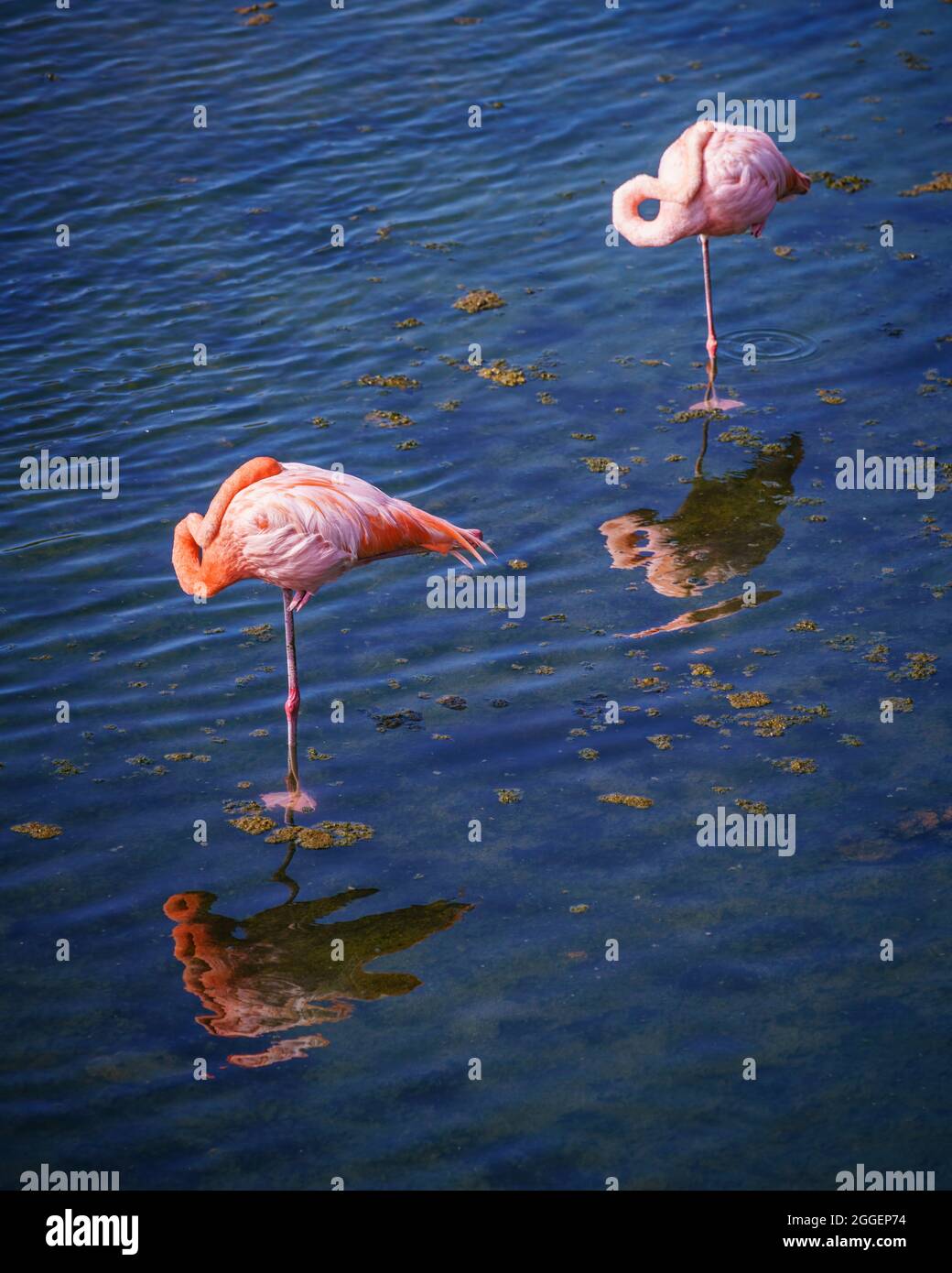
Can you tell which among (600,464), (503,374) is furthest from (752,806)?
(503,374)

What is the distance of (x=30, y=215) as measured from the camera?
35.8 feet

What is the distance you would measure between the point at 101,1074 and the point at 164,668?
8.05 feet

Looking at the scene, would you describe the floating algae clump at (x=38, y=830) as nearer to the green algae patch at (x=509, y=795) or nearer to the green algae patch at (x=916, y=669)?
the green algae patch at (x=509, y=795)

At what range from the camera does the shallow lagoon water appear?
468 centimetres

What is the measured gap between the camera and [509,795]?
19.4 feet

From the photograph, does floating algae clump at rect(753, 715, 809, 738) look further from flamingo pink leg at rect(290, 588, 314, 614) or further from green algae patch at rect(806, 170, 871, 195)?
green algae patch at rect(806, 170, 871, 195)

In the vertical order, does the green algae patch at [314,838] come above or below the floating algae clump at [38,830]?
below

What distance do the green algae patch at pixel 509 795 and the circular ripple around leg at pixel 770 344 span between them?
13.2ft

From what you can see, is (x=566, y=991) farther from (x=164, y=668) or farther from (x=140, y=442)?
(x=140, y=442)

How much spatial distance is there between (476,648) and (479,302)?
3.62m

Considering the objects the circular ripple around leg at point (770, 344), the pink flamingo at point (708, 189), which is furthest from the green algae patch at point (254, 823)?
the circular ripple around leg at point (770, 344)

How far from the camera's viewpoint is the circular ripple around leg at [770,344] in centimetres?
892

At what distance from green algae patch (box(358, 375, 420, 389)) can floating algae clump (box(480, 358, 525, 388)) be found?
43cm

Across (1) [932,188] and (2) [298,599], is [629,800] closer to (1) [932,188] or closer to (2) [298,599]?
(2) [298,599]
